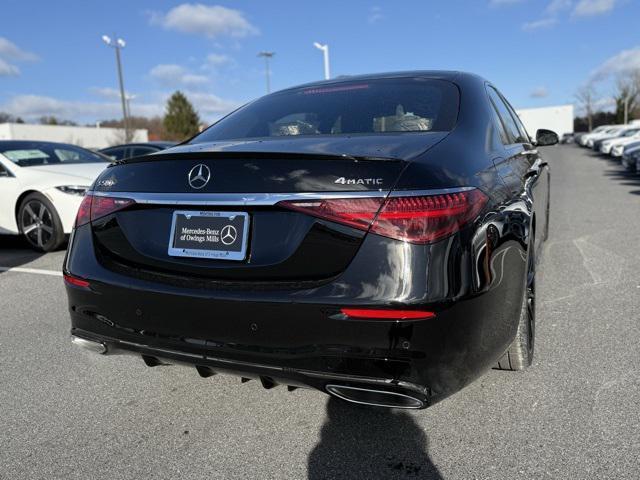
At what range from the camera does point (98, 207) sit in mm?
2279

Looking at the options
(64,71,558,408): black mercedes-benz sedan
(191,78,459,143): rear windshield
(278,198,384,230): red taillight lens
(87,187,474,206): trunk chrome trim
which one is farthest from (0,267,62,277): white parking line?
(278,198,384,230): red taillight lens

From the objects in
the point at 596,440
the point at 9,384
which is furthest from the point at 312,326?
the point at 9,384

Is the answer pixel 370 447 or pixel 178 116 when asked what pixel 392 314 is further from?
pixel 178 116

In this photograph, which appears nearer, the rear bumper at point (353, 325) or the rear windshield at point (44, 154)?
the rear bumper at point (353, 325)

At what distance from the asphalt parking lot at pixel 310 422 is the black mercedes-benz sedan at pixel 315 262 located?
381mm

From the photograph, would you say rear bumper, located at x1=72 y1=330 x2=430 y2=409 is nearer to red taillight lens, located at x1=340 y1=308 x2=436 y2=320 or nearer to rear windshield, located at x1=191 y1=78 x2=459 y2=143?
red taillight lens, located at x1=340 y1=308 x2=436 y2=320

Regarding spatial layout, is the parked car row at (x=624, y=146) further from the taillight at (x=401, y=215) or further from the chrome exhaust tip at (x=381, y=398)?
the chrome exhaust tip at (x=381, y=398)

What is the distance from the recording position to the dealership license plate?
1.91 metres

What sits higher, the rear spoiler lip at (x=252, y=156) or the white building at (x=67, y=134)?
the white building at (x=67, y=134)

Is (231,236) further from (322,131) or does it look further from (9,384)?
(9,384)

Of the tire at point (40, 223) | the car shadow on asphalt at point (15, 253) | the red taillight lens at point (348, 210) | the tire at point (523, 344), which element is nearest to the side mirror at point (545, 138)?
the tire at point (523, 344)

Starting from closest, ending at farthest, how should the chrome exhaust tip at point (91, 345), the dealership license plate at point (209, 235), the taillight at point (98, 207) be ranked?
1. the dealership license plate at point (209, 235)
2. the taillight at point (98, 207)
3. the chrome exhaust tip at point (91, 345)

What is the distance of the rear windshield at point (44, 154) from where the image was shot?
676 centimetres

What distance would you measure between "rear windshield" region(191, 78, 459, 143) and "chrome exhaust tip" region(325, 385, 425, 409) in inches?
44.0
